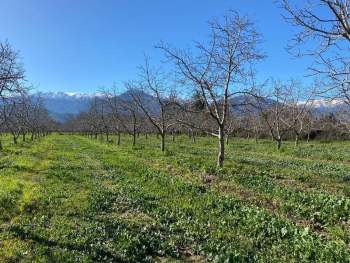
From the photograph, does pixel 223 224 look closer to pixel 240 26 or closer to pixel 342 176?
pixel 342 176

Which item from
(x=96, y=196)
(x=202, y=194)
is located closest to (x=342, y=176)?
(x=202, y=194)

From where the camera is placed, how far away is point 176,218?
12391 mm

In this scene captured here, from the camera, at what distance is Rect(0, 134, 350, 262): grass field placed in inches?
360

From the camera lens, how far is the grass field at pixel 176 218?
360 inches

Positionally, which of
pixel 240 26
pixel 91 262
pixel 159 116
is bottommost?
pixel 91 262

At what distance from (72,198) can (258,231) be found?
7540 millimetres

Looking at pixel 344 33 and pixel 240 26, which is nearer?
pixel 344 33

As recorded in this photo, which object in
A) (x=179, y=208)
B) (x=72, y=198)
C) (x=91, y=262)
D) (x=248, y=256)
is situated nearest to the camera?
(x=91, y=262)

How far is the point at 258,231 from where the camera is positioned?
1077 cm

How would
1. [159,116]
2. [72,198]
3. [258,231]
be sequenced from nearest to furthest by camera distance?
1. [258,231]
2. [72,198]
3. [159,116]

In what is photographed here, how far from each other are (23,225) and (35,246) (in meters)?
2.05

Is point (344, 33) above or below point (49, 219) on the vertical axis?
above

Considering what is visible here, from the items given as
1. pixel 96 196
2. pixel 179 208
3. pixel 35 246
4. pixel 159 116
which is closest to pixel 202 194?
pixel 179 208

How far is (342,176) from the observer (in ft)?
70.0
